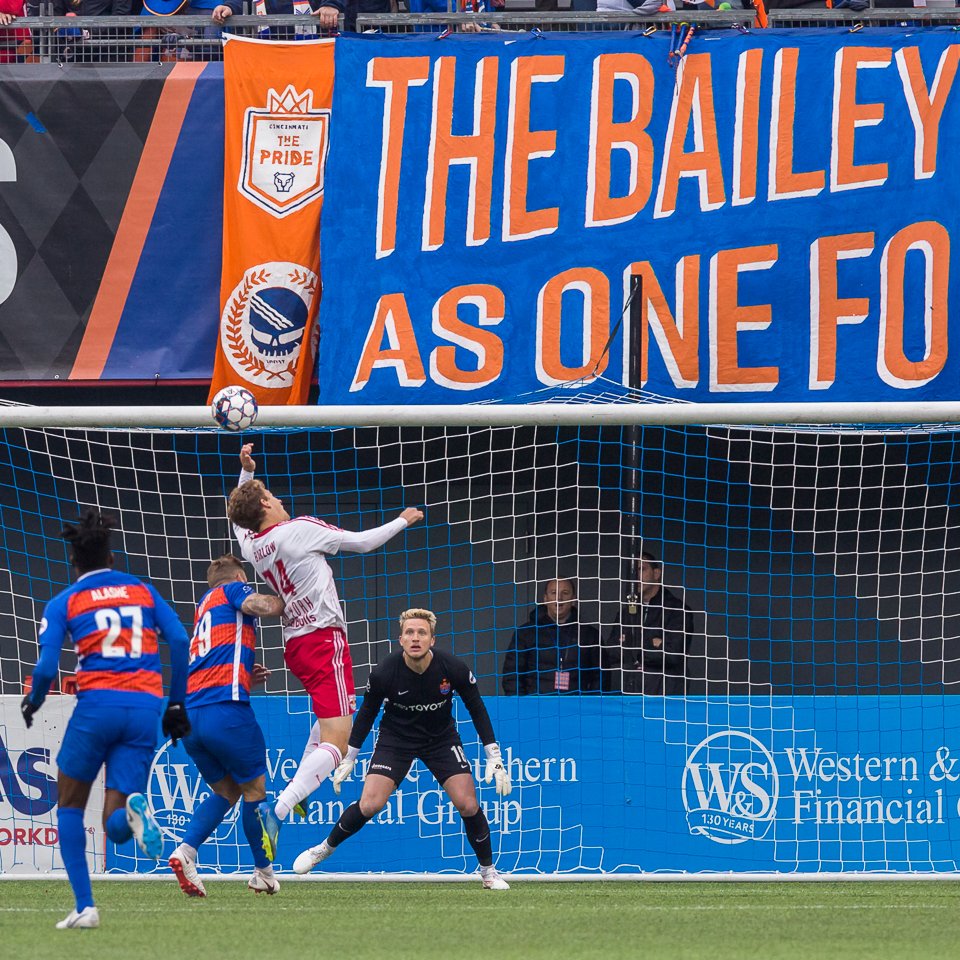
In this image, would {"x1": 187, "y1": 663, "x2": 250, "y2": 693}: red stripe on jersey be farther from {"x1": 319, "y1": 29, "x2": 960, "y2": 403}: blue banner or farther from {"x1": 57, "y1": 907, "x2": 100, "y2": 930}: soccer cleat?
{"x1": 319, "y1": 29, "x2": 960, "y2": 403}: blue banner

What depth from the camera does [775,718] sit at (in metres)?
10.8

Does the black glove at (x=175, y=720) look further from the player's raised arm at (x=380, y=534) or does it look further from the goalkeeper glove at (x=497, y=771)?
the goalkeeper glove at (x=497, y=771)

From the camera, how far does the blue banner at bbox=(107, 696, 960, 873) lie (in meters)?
10.7

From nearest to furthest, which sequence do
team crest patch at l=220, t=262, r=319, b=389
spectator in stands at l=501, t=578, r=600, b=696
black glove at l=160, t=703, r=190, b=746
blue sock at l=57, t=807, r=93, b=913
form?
blue sock at l=57, t=807, r=93, b=913
black glove at l=160, t=703, r=190, b=746
spectator in stands at l=501, t=578, r=600, b=696
team crest patch at l=220, t=262, r=319, b=389

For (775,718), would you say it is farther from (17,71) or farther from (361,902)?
(17,71)

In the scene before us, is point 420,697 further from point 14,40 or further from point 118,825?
point 14,40

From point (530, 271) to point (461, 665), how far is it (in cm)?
391

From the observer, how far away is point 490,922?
7.48 metres

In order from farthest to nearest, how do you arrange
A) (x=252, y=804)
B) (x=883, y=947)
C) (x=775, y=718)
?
(x=775, y=718)
(x=252, y=804)
(x=883, y=947)

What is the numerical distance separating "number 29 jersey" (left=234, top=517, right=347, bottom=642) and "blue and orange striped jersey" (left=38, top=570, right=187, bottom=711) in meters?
1.77

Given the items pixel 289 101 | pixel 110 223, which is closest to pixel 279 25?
pixel 289 101

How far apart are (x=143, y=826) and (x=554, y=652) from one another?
4940 mm

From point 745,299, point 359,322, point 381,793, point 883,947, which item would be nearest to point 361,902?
point 381,793

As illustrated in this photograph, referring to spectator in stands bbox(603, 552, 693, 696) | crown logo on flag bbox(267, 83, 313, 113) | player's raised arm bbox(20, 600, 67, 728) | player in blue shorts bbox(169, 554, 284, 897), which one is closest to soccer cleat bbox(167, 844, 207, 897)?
player in blue shorts bbox(169, 554, 284, 897)
